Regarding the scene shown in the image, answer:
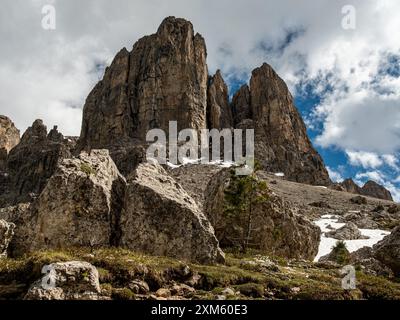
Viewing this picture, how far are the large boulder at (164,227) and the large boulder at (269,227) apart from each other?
12210mm

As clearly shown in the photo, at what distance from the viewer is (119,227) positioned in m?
25.0

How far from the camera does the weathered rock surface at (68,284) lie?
49.1ft

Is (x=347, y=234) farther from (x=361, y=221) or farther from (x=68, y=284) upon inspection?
(x=68, y=284)

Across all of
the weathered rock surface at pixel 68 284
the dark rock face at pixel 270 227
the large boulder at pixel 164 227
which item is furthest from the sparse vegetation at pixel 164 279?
the dark rock face at pixel 270 227

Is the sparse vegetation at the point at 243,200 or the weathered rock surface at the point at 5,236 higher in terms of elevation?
the sparse vegetation at the point at 243,200

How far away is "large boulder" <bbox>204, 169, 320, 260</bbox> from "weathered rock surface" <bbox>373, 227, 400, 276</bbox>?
7.17 metres

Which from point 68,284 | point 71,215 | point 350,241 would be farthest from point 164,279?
point 350,241

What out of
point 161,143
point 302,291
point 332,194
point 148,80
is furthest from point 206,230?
point 148,80

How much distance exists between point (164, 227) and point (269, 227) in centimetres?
1644

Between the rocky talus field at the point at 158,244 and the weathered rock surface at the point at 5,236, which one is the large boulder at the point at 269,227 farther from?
the weathered rock surface at the point at 5,236

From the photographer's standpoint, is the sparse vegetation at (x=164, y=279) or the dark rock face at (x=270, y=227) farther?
the dark rock face at (x=270, y=227)

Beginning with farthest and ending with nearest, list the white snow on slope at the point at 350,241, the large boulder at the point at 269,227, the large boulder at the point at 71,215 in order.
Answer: the white snow on slope at the point at 350,241 < the large boulder at the point at 269,227 < the large boulder at the point at 71,215

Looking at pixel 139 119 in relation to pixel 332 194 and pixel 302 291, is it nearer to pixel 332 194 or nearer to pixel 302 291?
pixel 332 194

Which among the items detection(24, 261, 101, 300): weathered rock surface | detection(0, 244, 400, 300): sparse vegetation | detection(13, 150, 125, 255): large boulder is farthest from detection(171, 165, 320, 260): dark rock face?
detection(24, 261, 101, 300): weathered rock surface
